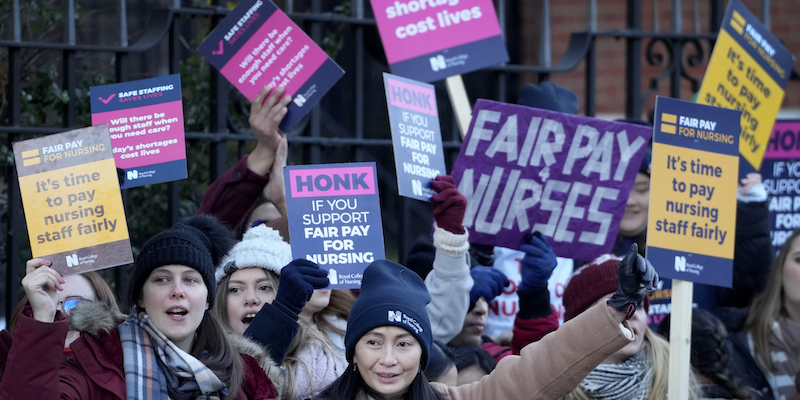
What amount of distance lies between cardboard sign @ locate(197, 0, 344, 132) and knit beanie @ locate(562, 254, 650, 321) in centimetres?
111

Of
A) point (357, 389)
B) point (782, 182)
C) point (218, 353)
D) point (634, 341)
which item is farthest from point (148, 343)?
point (782, 182)

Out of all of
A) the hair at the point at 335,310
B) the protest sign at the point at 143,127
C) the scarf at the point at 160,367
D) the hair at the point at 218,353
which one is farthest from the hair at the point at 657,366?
the protest sign at the point at 143,127

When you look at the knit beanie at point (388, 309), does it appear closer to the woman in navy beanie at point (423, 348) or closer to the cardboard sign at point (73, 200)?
the woman in navy beanie at point (423, 348)

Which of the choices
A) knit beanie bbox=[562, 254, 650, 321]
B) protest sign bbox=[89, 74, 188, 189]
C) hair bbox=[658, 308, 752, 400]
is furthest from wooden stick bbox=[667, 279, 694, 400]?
protest sign bbox=[89, 74, 188, 189]

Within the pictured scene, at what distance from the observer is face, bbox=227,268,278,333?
3.14m

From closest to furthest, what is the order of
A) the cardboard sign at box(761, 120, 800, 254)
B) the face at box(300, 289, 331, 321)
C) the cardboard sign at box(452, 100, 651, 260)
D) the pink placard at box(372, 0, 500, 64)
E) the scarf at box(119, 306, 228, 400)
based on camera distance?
the scarf at box(119, 306, 228, 400), the face at box(300, 289, 331, 321), the cardboard sign at box(452, 100, 651, 260), the pink placard at box(372, 0, 500, 64), the cardboard sign at box(761, 120, 800, 254)

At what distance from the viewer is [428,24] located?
3.96 m

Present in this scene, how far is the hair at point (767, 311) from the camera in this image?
13.0 feet

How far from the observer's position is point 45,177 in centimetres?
262

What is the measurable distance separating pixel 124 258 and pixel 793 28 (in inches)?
225

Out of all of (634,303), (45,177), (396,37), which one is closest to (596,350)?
(634,303)

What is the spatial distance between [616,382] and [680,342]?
0.95ft

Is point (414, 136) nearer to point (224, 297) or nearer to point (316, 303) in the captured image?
point (316, 303)

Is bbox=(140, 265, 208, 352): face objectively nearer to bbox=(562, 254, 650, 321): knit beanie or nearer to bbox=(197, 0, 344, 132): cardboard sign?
bbox=(197, 0, 344, 132): cardboard sign
